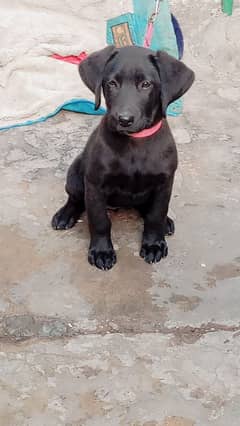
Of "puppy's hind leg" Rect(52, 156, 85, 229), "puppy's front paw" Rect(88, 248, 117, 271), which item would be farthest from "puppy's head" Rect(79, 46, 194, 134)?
"puppy's front paw" Rect(88, 248, 117, 271)

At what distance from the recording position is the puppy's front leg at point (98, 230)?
328 cm

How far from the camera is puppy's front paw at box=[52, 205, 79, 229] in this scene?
361 cm

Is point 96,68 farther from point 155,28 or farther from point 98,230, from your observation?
point 155,28

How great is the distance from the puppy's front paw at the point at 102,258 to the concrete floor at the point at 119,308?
33 millimetres

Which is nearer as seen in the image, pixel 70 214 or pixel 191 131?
pixel 70 214

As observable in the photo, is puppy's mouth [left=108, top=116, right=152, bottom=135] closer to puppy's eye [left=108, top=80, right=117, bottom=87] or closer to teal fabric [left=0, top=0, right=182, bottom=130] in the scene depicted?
puppy's eye [left=108, top=80, right=117, bottom=87]

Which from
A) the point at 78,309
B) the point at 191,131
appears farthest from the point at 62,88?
the point at 78,309

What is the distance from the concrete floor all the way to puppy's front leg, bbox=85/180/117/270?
49 mm

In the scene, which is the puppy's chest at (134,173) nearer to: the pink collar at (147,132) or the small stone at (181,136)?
the pink collar at (147,132)

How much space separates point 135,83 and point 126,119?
0.54 feet

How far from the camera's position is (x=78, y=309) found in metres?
3.10

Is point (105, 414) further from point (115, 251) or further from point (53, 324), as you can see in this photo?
Result: point (115, 251)

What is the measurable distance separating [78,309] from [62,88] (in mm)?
1991

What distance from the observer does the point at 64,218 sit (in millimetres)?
3611
